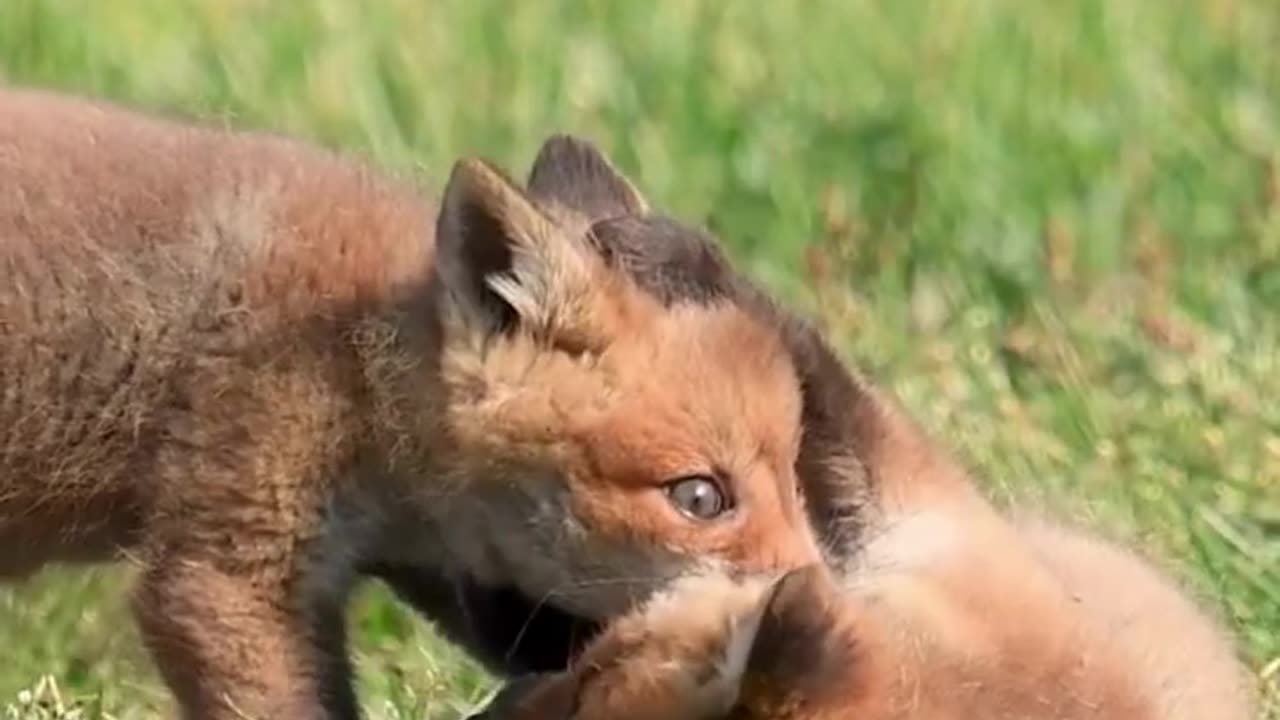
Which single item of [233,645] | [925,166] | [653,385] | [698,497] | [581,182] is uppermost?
[581,182]

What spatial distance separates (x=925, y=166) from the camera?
7.75 metres

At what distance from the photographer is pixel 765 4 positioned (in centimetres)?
886

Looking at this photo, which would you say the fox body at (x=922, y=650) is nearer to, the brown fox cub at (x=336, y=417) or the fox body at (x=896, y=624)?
the fox body at (x=896, y=624)

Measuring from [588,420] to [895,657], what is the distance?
0.94 metres

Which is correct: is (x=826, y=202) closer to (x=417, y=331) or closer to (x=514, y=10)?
(x=514, y=10)

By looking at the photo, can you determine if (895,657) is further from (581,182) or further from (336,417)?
(581,182)

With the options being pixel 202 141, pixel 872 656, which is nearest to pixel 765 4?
pixel 202 141

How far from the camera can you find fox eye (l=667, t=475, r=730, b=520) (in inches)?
186

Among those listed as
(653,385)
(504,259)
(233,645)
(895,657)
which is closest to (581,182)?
(504,259)

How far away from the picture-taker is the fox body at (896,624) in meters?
3.84

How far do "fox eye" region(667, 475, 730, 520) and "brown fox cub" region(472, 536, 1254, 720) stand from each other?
0.24 m

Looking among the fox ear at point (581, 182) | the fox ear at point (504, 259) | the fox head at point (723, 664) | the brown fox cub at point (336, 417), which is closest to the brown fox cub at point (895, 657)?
the fox head at point (723, 664)

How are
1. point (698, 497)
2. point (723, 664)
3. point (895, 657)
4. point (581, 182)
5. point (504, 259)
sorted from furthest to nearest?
point (581, 182) → point (504, 259) → point (698, 497) → point (895, 657) → point (723, 664)

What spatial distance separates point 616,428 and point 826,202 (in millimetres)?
2882
